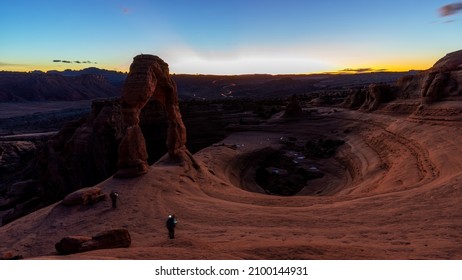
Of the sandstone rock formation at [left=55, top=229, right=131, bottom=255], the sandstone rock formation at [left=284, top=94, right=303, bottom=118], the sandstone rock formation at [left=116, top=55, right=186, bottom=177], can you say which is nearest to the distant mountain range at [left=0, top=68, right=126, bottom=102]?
the sandstone rock formation at [left=284, top=94, right=303, bottom=118]

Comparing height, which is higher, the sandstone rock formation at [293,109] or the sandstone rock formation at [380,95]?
the sandstone rock formation at [380,95]

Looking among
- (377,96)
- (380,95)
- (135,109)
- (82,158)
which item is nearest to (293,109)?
(377,96)

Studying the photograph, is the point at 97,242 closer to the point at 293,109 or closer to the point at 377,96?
the point at 377,96

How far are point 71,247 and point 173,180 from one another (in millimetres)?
8759

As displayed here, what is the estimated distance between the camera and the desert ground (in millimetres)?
7773

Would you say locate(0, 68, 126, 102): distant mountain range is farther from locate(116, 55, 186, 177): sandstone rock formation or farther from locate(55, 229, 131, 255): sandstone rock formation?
locate(55, 229, 131, 255): sandstone rock formation

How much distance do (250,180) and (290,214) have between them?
13654 millimetres

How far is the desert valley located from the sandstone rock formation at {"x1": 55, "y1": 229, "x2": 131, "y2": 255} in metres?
0.04

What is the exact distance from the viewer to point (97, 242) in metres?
8.99

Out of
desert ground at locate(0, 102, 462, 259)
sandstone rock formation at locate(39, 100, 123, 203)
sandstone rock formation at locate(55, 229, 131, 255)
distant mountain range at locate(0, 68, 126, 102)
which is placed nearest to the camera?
desert ground at locate(0, 102, 462, 259)

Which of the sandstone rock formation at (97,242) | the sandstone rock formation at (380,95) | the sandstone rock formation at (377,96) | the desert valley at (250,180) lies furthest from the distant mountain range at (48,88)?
the sandstone rock formation at (97,242)

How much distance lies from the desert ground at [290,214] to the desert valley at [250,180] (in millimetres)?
66

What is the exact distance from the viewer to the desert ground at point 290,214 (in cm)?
777

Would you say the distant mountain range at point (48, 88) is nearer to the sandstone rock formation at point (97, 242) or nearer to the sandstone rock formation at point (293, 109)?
the sandstone rock formation at point (293, 109)
